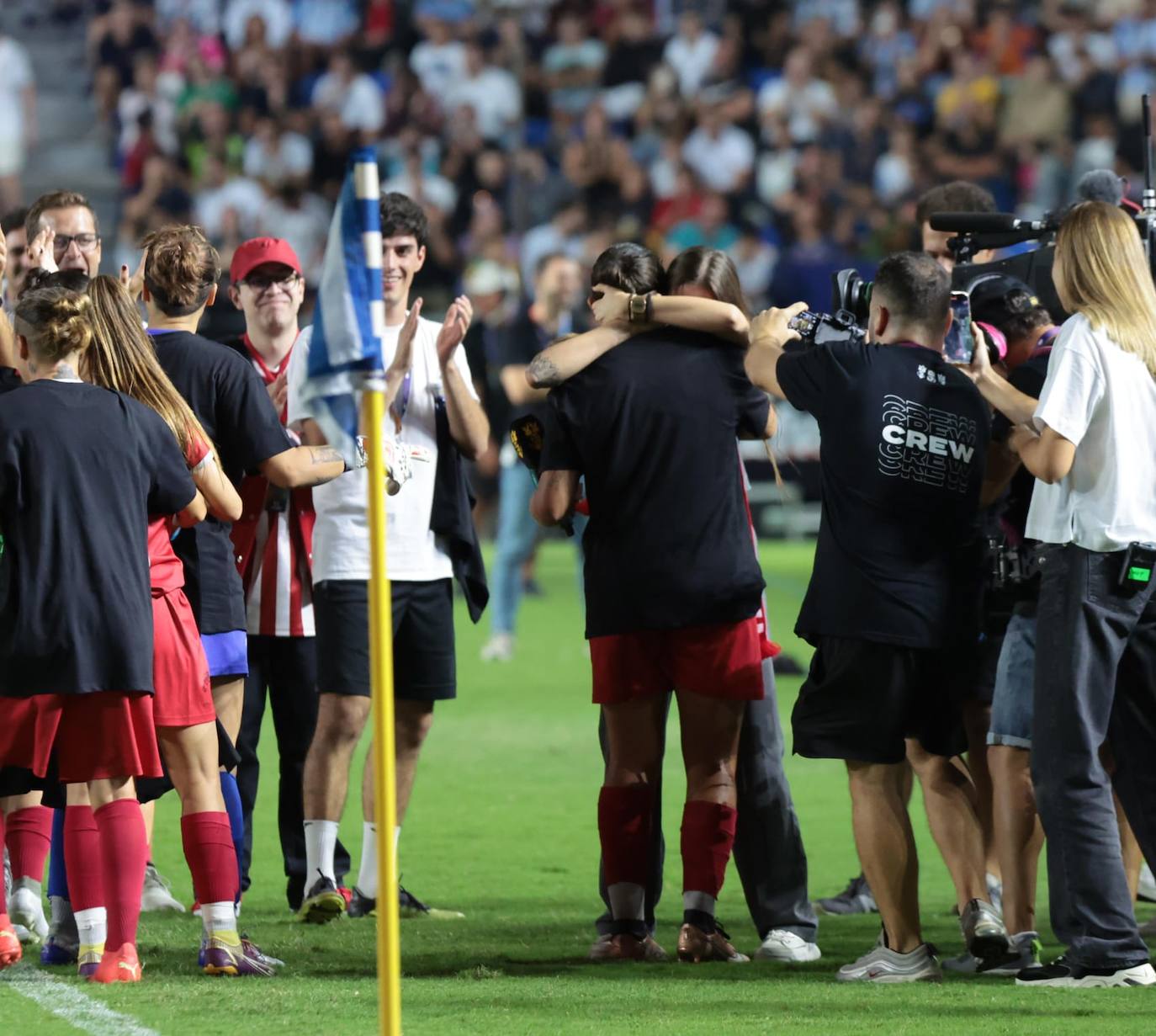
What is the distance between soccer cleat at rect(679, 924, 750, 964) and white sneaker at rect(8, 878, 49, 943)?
77.6 inches

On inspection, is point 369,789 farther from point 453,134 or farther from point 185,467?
point 453,134

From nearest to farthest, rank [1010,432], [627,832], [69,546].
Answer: [69,546] → [1010,432] → [627,832]

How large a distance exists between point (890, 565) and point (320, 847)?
2222 mm

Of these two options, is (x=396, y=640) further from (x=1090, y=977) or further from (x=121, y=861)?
(x=1090, y=977)

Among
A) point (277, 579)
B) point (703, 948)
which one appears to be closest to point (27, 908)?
point (277, 579)

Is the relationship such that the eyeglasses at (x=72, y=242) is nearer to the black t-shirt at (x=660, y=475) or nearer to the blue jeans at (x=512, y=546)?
the black t-shirt at (x=660, y=475)

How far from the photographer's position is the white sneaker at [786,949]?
606cm

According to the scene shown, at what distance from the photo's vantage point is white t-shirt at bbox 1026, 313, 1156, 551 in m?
5.44

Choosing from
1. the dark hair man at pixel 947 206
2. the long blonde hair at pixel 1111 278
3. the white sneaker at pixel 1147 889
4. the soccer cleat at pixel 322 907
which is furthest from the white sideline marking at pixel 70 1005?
the dark hair man at pixel 947 206

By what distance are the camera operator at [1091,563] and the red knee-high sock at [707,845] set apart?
3.17 ft

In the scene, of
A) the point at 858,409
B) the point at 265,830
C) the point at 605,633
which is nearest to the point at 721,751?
the point at 605,633

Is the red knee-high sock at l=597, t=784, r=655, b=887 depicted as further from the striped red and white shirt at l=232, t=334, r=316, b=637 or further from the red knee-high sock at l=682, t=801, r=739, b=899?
the striped red and white shirt at l=232, t=334, r=316, b=637

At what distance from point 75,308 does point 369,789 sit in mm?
2060

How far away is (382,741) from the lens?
4117 millimetres
